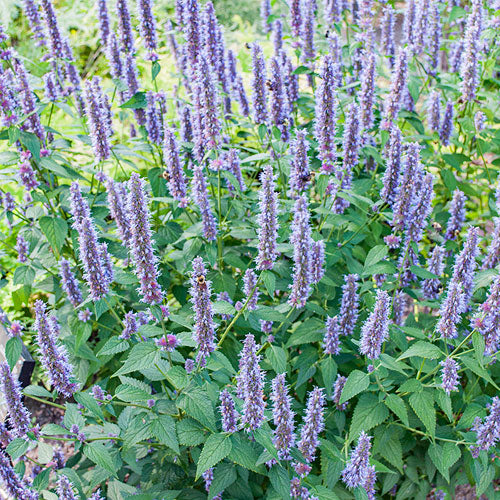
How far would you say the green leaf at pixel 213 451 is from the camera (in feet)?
8.63

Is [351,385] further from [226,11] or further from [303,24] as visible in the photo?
[226,11]

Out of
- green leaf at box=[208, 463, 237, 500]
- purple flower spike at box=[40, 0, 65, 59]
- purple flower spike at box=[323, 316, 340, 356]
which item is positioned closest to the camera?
green leaf at box=[208, 463, 237, 500]

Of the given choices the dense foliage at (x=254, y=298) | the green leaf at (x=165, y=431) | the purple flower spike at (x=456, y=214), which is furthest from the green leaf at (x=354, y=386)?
the purple flower spike at (x=456, y=214)

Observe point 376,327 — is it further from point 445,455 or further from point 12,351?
point 12,351

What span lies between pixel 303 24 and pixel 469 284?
96.5 inches

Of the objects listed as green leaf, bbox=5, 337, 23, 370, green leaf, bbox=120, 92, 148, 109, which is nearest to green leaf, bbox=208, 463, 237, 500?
green leaf, bbox=5, 337, 23, 370

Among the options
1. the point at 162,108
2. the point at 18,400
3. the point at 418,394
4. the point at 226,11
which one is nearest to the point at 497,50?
the point at 162,108

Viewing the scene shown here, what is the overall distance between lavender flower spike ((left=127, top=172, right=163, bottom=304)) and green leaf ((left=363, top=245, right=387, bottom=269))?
1355 millimetres

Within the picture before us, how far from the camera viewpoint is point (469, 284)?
3521mm

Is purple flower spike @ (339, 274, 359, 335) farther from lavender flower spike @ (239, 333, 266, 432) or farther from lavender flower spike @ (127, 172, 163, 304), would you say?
lavender flower spike @ (127, 172, 163, 304)

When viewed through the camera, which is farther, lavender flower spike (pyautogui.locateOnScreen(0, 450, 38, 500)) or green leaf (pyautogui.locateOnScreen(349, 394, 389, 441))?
green leaf (pyautogui.locateOnScreen(349, 394, 389, 441))

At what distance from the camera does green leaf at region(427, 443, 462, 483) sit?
324 centimetres

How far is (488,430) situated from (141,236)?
215cm

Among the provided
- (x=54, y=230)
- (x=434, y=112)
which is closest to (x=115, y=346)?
(x=54, y=230)
